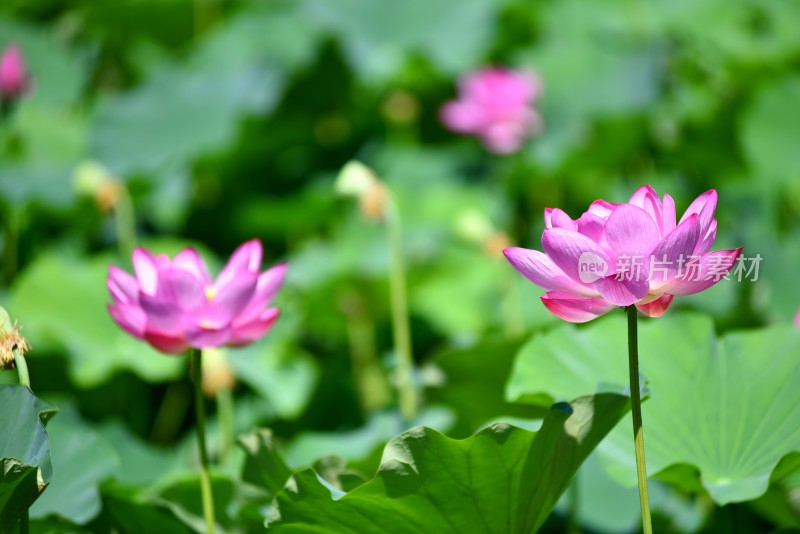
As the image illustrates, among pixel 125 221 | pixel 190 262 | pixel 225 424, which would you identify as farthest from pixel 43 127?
pixel 190 262

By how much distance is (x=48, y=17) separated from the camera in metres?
3.47

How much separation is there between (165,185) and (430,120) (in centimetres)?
87

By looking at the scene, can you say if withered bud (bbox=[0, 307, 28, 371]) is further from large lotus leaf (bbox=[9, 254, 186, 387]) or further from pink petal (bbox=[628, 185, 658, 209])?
large lotus leaf (bbox=[9, 254, 186, 387])

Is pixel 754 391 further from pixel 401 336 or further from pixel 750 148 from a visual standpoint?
pixel 750 148

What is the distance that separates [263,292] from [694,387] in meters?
0.48

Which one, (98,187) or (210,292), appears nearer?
(210,292)

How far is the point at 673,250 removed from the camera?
0.74 meters

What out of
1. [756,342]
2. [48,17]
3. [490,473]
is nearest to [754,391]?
[756,342]

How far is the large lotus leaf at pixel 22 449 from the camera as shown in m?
0.81

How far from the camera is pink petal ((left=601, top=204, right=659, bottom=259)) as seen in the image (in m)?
0.74

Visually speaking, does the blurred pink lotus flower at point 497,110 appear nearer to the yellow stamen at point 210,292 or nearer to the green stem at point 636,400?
the yellow stamen at point 210,292

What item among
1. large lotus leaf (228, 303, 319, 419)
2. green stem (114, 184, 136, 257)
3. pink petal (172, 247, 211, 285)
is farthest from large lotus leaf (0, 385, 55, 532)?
green stem (114, 184, 136, 257)

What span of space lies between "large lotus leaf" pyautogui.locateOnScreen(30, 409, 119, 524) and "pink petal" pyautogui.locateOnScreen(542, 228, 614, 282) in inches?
22.6

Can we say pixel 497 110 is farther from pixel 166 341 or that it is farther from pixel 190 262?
pixel 166 341
